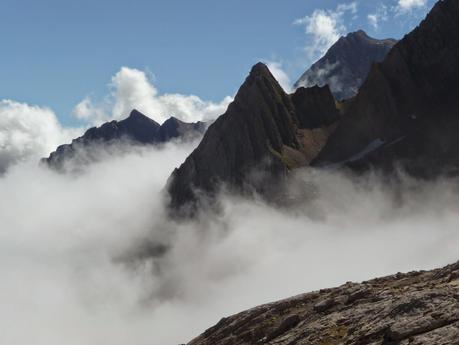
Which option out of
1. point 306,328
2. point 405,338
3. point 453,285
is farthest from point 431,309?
point 306,328

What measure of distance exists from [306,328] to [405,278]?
522 inches

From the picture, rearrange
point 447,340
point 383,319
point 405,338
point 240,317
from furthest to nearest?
point 240,317 < point 383,319 < point 405,338 < point 447,340

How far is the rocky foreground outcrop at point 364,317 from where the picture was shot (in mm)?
30203

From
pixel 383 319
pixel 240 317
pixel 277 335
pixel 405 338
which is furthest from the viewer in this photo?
pixel 240 317

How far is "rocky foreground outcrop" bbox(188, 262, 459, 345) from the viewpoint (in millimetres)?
30203

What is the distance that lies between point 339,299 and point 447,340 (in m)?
16.0

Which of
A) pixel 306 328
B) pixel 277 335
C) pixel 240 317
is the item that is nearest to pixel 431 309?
pixel 306 328

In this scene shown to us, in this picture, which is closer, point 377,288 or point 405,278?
point 377,288

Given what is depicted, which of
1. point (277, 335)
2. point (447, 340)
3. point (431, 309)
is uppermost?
point (277, 335)

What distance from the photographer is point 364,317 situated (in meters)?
35.9

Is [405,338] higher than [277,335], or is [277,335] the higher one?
[277,335]

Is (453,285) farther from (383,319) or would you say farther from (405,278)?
(405,278)

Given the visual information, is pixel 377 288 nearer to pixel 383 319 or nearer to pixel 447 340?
pixel 383 319

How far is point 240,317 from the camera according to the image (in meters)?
52.3
